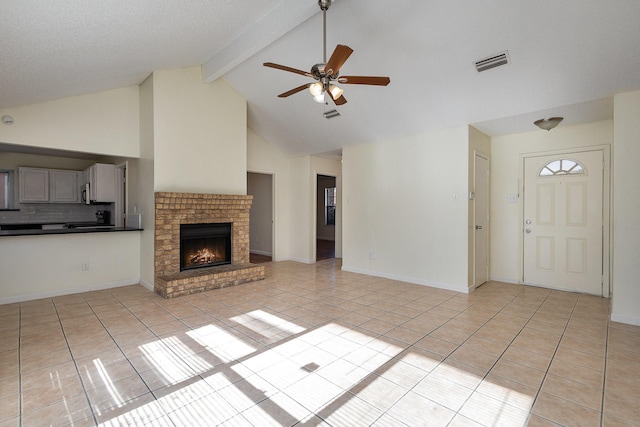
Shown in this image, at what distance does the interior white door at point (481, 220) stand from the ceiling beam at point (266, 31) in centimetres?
336

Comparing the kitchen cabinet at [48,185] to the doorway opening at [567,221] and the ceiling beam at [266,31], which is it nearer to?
the ceiling beam at [266,31]

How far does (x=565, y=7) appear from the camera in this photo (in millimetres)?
2607

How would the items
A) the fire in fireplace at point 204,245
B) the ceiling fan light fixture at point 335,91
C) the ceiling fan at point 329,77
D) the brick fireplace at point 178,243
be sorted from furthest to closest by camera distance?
1. the fire in fireplace at point 204,245
2. the brick fireplace at point 178,243
3. the ceiling fan light fixture at point 335,91
4. the ceiling fan at point 329,77

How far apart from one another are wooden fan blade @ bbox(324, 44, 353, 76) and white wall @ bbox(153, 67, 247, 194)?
301cm

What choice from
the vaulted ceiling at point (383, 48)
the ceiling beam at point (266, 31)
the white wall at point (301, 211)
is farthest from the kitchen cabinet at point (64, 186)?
the white wall at point (301, 211)

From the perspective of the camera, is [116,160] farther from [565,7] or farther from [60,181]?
[565,7]

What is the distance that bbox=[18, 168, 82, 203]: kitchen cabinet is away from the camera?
18.5 ft

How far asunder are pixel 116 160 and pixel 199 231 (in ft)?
7.88

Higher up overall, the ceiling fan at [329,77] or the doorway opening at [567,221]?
the ceiling fan at [329,77]

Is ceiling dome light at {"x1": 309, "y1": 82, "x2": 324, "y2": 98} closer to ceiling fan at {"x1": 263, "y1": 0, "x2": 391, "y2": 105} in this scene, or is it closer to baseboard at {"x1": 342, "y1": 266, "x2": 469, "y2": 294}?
ceiling fan at {"x1": 263, "y1": 0, "x2": 391, "y2": 105}

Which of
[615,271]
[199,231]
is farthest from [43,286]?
[615,271]

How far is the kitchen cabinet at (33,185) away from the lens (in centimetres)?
560

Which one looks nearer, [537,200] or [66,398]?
[66,398]

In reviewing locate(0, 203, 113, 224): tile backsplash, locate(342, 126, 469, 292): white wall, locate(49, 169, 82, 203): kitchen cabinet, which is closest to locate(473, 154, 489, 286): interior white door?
locate(342, 126, 469, 292): white wall
